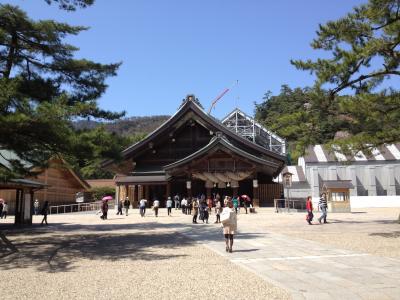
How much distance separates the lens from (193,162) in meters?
27.7

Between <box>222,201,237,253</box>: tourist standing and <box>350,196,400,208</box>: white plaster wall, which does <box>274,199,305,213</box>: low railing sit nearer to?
<box>350,196,400,208</box>: white plaster wall

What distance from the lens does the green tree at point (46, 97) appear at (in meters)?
8.15

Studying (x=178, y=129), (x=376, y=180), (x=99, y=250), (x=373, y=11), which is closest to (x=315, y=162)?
(x=376, y=180)

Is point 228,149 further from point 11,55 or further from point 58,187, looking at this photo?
point 11,55

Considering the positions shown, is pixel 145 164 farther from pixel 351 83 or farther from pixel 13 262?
pixel 13 262

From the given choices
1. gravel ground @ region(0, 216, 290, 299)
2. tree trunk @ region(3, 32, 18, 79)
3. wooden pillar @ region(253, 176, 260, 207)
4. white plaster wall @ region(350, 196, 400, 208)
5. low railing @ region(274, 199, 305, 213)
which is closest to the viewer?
gravel ground @ region(0, 216, 290, 299)

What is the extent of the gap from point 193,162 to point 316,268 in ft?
68.7

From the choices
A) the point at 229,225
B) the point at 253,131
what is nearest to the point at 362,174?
the point at 253,131

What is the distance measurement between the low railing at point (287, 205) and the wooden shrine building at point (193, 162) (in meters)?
2.50

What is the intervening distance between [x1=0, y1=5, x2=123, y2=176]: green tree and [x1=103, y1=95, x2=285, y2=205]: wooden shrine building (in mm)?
15873

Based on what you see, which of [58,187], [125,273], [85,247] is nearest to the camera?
[125,273]

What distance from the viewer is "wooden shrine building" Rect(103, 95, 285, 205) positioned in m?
27.4

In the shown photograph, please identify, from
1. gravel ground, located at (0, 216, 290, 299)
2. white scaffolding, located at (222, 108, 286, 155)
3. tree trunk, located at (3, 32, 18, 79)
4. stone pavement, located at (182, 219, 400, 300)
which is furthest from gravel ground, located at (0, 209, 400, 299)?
white scaffolding, located at (222, 108, 286, 155)

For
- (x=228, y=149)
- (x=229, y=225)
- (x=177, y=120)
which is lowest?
(x=229, y=225)
